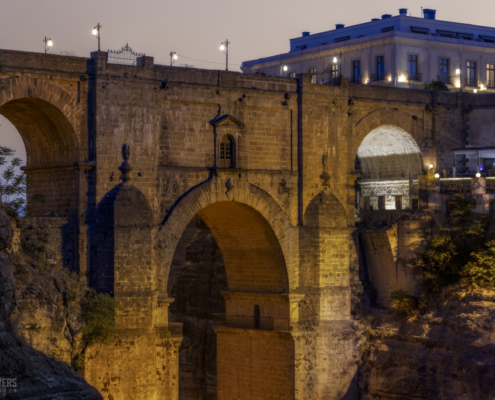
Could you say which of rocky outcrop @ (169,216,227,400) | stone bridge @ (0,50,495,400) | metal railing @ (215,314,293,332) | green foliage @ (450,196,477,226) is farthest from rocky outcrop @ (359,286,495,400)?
rocky outcrop @ (169,216,227,400)

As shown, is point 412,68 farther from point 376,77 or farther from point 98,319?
point 98,319

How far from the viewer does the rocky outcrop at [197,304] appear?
52250mm

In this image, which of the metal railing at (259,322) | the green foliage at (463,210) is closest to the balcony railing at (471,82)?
the green foliage at (463,210)

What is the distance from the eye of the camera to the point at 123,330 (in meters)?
33.8

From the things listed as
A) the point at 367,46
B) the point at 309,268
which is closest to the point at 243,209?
the point at 309,268

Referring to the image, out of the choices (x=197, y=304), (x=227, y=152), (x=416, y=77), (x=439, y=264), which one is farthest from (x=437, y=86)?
(x=227, y=152)

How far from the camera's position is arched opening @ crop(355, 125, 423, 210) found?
44219 millimetres

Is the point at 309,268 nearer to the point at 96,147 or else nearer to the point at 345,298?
the point at 345,298

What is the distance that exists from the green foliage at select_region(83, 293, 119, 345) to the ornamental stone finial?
167 inches

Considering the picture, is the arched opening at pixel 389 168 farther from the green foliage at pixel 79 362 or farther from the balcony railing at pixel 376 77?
the green foliage at pixel 79 362

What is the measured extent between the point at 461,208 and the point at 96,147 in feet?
53.2

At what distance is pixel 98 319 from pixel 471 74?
3334 cm

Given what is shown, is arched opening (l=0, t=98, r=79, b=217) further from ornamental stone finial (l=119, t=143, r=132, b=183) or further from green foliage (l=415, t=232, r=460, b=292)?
green foliage (l=415, t=232, r=460, b=292)

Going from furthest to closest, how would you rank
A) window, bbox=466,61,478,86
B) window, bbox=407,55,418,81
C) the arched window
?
1. window, bbox=466,61,478,86
2. window, bbox=407,55,418,81
3. the arched window
